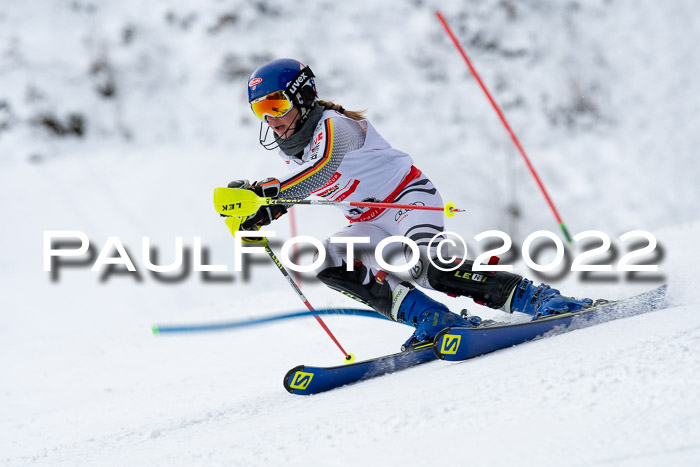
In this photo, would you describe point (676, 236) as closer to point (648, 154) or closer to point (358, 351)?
point (358, 351)

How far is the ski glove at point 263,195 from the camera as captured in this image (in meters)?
3.26

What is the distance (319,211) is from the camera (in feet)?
32.9

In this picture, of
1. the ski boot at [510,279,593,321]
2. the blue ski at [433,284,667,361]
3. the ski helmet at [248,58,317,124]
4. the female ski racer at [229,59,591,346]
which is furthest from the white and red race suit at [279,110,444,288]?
the blue ski at [433,284,667,361]

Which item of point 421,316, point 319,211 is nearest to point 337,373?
point 421,316

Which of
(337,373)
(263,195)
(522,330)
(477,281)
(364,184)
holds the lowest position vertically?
(337,373)

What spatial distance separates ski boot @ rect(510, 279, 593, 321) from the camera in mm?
3395

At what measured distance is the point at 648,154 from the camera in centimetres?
1144

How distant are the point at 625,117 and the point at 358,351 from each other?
9240 millimetres

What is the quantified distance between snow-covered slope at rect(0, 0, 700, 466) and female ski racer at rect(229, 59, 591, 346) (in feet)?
2.07

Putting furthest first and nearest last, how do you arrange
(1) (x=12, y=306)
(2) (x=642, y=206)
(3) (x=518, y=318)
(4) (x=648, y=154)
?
(4) (x=648, y=154), (2) (x=642, y=206), (1) (x=12, y=306), (3) (x=518, y=318)

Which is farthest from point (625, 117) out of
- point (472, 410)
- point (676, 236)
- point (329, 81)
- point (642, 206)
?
point (472, 410)
